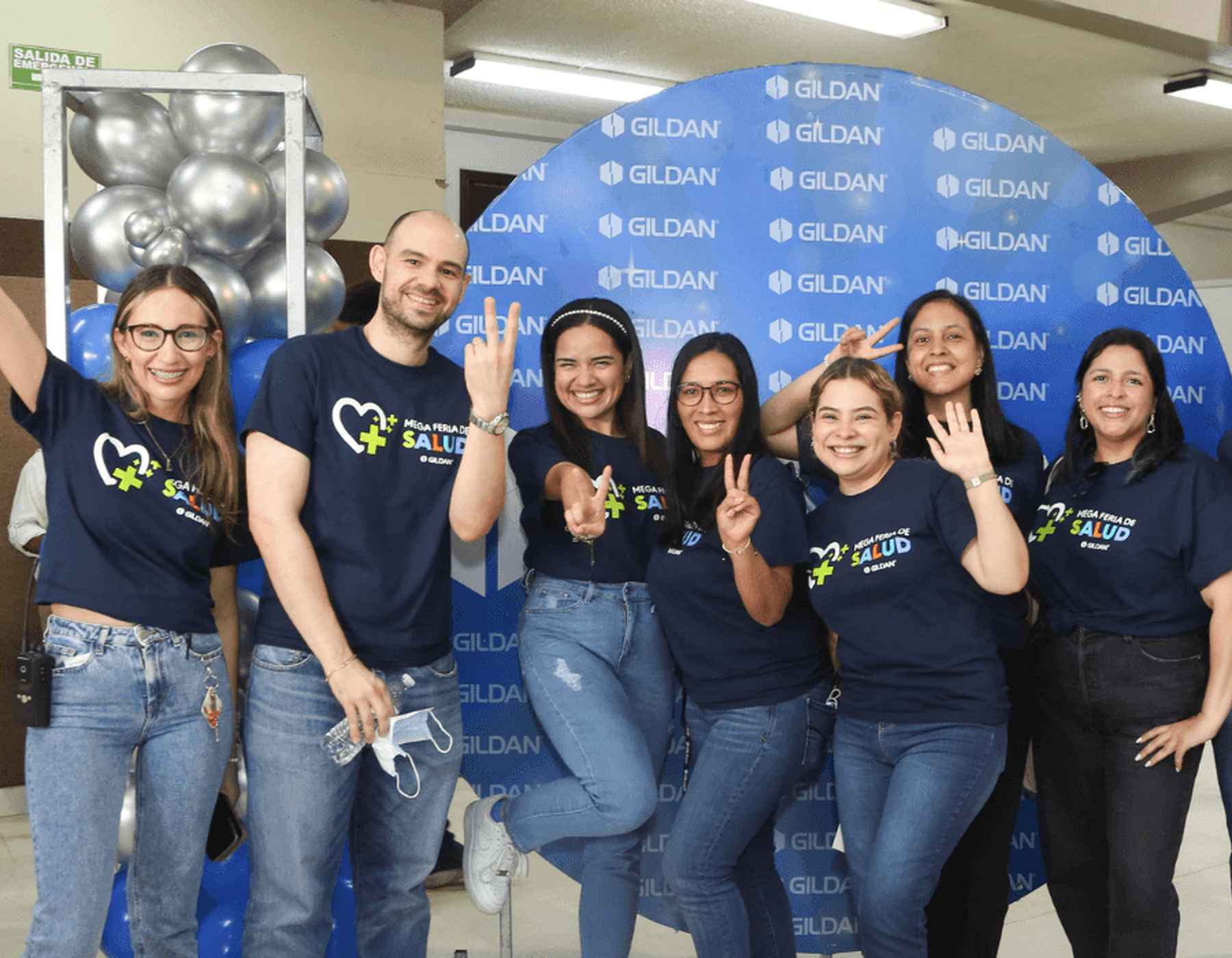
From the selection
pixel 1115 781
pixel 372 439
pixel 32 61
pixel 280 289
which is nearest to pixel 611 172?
pixel 280 289

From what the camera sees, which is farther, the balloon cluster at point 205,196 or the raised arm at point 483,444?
the balloon cluster at point 205,196

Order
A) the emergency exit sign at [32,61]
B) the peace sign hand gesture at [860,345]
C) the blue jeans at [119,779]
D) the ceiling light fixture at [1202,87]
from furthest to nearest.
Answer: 1. the ceiling light fixture at [1202,87]
2. the emergency exit sign at [32,61]
3. the peace sign hand gesture at [860,345]
4. the blue jeans at [119,779]

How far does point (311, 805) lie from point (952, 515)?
52.3 inches

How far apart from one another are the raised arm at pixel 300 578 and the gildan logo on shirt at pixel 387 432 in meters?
0.10

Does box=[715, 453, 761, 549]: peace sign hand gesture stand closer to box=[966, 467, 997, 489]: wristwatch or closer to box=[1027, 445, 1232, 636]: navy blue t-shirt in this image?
box=[966, 467, 997, 489]: wristwatch

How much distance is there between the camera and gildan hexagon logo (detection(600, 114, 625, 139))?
317cm

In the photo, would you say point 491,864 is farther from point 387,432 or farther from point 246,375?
point 246,375

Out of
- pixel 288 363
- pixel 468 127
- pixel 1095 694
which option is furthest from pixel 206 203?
pixel 468 127

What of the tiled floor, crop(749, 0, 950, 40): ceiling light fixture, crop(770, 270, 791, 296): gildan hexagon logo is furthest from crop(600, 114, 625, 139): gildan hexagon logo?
crop(749, 0, 950, 40): ceiling light fixture

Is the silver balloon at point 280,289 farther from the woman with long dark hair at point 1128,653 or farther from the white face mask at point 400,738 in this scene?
the woman with long dark hair at point 1128,653

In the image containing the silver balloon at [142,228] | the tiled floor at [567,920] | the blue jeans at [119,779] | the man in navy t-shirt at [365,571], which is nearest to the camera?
the blue jeans at [119,779]

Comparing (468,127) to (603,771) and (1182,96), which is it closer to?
(1182,96)

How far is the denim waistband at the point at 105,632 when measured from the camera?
77.5 inches

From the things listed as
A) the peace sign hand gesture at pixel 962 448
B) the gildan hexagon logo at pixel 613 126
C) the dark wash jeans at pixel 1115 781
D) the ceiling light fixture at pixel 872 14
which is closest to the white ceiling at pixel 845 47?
the ceiling light fixture at pixel 872 14
